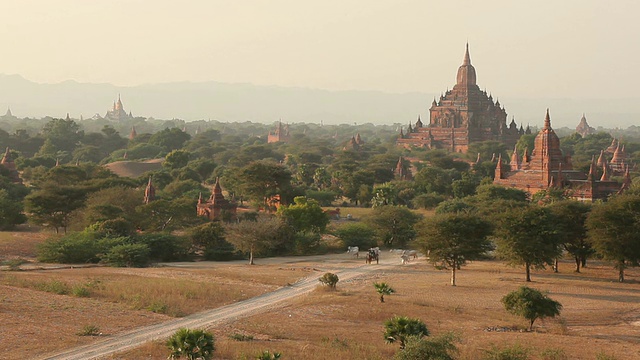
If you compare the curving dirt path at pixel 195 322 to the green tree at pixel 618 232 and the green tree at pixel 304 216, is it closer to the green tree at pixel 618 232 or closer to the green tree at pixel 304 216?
the green tree at pixel 304 216

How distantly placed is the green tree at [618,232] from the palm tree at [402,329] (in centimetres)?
1973

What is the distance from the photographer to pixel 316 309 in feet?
95.3

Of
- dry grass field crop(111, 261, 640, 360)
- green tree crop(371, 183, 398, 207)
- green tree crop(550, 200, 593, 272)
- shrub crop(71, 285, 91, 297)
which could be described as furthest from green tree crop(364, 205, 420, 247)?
shrub crop(71, 285, 91, 297)

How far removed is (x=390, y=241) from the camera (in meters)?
50.1

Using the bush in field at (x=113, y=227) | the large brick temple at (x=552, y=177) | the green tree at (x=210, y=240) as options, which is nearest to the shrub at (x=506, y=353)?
the green tree at (x=210, y=240)

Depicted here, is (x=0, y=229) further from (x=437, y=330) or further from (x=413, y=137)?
(x=413, y=137)

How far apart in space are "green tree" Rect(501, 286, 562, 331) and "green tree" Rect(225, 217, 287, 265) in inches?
758

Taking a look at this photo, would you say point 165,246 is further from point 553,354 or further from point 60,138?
point 60,138

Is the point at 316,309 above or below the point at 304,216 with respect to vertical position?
below

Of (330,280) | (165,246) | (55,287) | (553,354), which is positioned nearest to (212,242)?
(165,246)

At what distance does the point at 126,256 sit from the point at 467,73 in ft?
316

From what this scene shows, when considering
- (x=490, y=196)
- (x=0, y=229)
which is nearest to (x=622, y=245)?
(x=490, y=196)

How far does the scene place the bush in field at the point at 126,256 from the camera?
3978 cm

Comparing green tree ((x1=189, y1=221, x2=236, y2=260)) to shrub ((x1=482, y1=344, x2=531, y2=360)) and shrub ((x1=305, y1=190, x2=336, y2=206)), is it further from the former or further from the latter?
shrub ((x1=482, y1=344, x2=531, y2=360))
